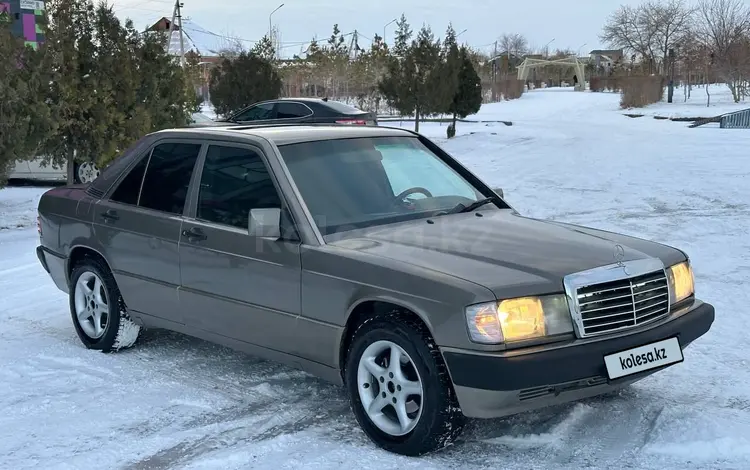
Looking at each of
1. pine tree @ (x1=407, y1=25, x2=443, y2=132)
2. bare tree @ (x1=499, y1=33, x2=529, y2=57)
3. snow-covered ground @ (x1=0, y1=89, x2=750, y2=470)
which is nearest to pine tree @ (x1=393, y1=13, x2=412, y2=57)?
pine tree @ (x1=407, y1=25, x2=443, y2=132)

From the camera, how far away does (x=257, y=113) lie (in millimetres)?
20531

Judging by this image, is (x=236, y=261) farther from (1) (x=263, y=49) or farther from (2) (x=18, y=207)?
(1) (x=263, y=49)

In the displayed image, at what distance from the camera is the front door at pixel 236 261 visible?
14.4ft

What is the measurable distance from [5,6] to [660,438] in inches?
415

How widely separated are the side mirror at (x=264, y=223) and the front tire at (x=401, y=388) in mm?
729

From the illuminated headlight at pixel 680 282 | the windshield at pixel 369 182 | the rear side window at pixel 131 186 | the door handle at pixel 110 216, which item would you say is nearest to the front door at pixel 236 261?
the windshield at pixel 369 182

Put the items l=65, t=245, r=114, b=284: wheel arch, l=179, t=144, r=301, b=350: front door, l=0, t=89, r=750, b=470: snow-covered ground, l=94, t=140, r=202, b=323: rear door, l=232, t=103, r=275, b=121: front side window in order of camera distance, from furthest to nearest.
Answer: l=232, t=103, r=275, b=121: front side window, l=65, t=245, r=114, b=284: wheel arch, l=94, t=140, r=202, b=323: rear door, l=179, t=144, r=301, b=350: front door, l=0, t=89, r=750, b=470: snow-covered ground

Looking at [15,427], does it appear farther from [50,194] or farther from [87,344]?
[50,194]

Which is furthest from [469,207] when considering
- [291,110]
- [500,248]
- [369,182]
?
[291,110]

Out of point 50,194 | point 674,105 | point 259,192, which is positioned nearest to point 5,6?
point 50,194

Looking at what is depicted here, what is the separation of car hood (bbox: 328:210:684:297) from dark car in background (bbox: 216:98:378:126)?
559 inches

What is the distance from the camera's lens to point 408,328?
12.4 ft

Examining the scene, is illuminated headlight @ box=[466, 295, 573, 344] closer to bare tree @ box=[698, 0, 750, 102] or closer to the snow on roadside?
the snow on roadside

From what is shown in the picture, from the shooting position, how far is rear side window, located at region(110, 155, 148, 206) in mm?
5500
